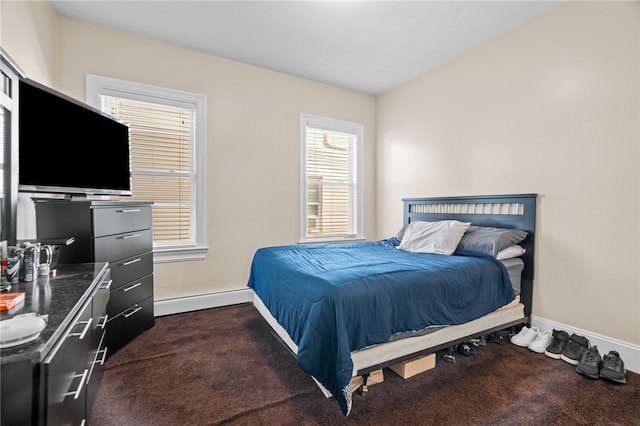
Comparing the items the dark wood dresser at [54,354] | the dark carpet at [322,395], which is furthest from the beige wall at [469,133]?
the dark wood dresser at [54,354]

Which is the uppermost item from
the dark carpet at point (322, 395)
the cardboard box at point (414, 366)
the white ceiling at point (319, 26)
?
the white ceiling at point (319, 26)

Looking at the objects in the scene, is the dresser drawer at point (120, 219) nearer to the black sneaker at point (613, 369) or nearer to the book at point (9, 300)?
the book at point (9, 300)

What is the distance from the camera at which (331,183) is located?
428 cm

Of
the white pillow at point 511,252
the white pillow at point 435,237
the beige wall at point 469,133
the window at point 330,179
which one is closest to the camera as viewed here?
the beige wall at point 469,133

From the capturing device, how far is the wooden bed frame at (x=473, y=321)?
5.94ft

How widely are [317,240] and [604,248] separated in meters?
2.89

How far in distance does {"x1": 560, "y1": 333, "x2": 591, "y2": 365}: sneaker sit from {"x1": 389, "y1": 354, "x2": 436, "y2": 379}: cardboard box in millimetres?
1033

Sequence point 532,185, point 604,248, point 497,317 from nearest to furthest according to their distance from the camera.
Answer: point 604,248 → point 497,317 → point 532,185

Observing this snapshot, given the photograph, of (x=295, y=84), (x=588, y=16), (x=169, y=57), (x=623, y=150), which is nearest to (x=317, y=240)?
(x=295, y=84)

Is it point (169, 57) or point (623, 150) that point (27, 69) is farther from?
point (623, 150)

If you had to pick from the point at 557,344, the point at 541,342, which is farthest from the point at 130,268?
the point at 557,344

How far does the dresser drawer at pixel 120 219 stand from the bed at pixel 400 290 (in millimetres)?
1097

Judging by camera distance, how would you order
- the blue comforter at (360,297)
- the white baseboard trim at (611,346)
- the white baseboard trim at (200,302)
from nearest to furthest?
the blue comforter at (360,297) < the white baseboard trim at (611,346) < the white baseboard trim at (200,302)

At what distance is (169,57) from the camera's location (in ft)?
10.3
